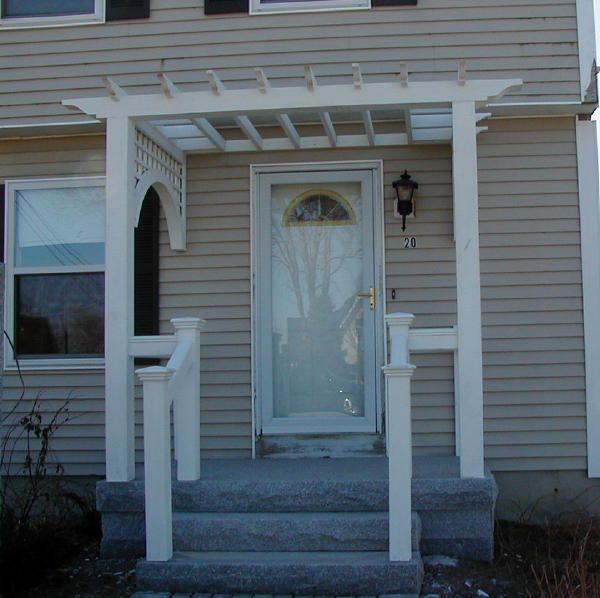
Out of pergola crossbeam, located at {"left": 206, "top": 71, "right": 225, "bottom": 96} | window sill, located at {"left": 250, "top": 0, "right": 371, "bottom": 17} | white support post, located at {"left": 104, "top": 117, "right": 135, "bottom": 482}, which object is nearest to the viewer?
pergola crossbeam, located at {"left": 206, "top": 71, "right": 225, "bottom": 96}

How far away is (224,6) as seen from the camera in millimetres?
6773

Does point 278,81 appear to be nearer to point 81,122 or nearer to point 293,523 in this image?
point 81,122

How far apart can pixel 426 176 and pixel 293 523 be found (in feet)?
9.51

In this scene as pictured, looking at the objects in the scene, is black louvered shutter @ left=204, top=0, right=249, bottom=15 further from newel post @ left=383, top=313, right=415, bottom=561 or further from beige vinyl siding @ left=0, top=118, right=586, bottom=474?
newel post @ left=383, top=313, right=415, bottom=561

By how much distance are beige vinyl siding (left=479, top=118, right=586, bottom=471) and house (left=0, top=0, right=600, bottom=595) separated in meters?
0.02

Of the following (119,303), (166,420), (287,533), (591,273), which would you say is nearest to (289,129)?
(119,303)

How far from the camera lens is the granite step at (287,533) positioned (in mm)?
4961

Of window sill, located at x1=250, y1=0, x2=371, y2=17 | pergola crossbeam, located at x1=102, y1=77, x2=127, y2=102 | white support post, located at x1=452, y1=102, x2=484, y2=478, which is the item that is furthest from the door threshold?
window sill, located at x1=250, y1=0, x2=371, y2=17

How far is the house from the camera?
6.49m

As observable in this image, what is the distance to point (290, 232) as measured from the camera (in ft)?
22.5

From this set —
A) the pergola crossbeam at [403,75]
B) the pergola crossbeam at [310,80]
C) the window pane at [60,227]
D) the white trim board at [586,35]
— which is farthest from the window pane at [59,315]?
the white trim board at [586,35]

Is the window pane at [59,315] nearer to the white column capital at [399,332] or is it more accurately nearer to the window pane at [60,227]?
the window pane at [60,227]

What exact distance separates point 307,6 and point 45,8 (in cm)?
211

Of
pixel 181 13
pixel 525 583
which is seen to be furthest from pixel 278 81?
pixel 525 583
